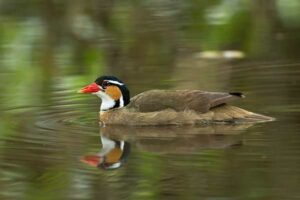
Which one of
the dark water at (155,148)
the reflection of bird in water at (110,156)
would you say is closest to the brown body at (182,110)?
the dark water at (155,148)

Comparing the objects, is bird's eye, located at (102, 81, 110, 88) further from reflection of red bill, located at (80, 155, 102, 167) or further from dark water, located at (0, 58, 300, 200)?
reflection of red bill, located at (80, 155, 102, 167)

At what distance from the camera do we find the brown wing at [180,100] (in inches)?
464

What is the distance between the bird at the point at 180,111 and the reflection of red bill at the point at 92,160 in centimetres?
172

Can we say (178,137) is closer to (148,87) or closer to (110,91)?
(110,91)

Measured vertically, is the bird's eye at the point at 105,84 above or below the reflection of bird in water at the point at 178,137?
above

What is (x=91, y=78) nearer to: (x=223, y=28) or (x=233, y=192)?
(x=223, y=28)

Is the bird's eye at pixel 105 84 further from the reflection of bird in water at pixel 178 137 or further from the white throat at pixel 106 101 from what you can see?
the reflection of bird in water at pixel 178 137

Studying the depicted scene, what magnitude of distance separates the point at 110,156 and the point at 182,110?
5.56 feet

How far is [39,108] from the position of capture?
493 inches

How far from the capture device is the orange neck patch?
12.3 m

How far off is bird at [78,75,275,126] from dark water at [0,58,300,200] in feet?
0.44

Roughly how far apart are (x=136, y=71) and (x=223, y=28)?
319cm

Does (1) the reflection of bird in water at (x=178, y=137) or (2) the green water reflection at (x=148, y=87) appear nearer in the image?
(2) the green water reflection at (x=148, y=87)

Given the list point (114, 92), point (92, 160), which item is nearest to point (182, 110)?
point (114, 92)
